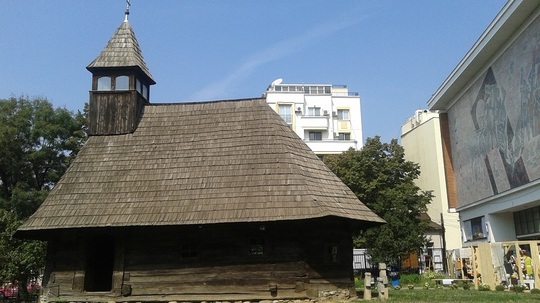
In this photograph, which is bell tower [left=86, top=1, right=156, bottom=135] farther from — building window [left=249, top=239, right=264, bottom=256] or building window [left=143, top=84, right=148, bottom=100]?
building window [left=249, top=239, right=264, bottom=256]

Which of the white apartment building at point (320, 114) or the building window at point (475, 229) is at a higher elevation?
the white apartment building at point (320, 114)

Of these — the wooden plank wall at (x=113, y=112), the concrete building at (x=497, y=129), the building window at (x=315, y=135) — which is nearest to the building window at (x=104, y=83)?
the wooden plank wall at (x=113, y=112)

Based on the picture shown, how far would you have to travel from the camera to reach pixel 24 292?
25984 millimetres

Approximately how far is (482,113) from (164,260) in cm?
2197

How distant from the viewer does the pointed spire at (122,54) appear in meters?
21.4

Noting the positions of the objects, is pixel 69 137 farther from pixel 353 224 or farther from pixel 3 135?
pixel 353 224

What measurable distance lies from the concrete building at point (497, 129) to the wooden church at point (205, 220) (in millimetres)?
12280

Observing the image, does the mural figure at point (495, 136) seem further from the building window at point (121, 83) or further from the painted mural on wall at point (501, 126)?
the building window at point (121, 83)

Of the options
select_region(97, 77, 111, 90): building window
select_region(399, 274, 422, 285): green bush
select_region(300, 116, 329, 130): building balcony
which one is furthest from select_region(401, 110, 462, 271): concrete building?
select_region(97, 77, 111, 90): building window

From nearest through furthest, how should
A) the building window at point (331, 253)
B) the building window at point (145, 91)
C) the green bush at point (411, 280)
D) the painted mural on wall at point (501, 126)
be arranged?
1. the building window at point (331, 253)
2. the building window at point (145, 91)
3. the painted mural on wall at point (501, 126)
4. the green bush at point (411, 280)

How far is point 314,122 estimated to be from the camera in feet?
170

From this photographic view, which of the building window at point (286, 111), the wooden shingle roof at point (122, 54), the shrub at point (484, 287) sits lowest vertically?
the shrub at point (484, 287)

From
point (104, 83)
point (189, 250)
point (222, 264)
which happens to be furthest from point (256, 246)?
point (104, 83)

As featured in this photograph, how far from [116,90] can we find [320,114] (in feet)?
112
